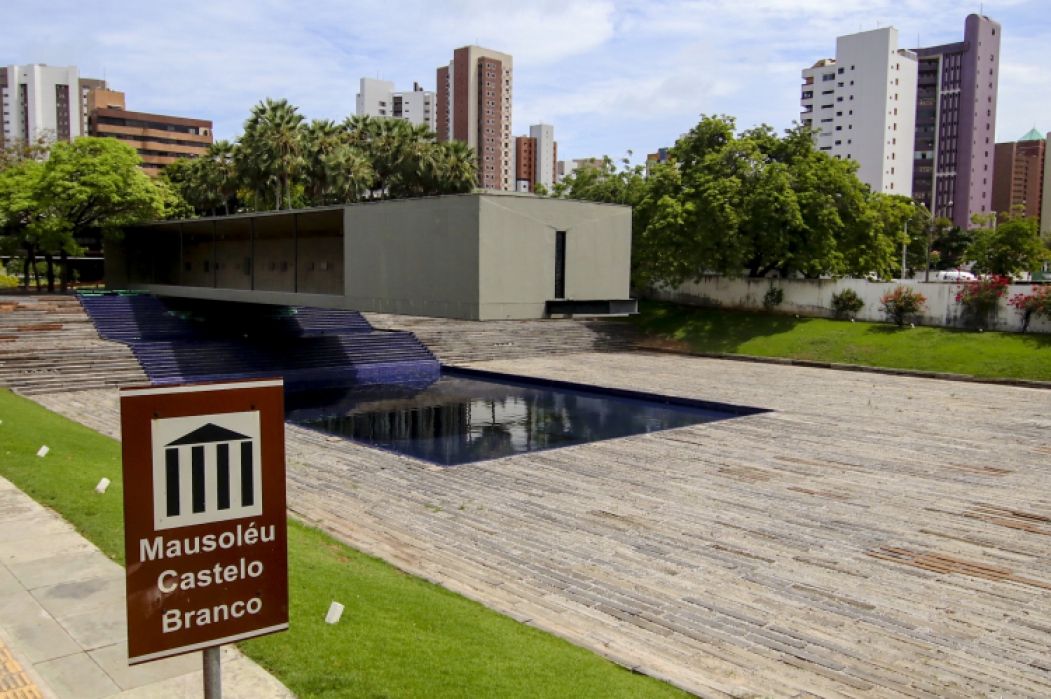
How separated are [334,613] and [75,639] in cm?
214

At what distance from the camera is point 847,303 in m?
40.7

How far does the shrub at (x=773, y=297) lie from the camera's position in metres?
43.4

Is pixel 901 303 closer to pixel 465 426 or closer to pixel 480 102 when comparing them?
pixel 465 426

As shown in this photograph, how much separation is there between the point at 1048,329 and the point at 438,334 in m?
25.6

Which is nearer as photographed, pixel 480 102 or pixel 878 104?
pixel 878 104

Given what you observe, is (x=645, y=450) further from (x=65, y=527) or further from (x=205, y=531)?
(x=205, y=531)

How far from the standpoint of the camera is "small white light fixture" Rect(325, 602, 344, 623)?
24.2 feet

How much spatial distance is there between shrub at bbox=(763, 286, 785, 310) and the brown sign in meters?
42.3

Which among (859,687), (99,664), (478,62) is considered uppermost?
(478,62)

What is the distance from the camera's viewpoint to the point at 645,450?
18.3 metres

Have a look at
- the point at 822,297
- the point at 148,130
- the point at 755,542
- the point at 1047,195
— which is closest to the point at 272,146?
the point at 822,297

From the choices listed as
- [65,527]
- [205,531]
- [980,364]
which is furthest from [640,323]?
[205,531]

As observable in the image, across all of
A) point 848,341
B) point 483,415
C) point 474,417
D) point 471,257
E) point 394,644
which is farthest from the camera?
point 848,341

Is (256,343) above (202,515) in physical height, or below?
below
